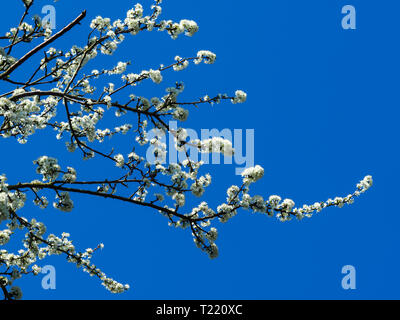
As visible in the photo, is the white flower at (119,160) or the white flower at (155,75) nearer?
the white flower at (155,75)

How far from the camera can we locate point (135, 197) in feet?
22.2

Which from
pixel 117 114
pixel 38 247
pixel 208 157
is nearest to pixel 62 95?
pixel 117 114

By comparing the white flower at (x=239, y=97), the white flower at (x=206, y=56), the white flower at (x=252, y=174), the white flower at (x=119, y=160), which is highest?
the white flower at (x=206, y=56)

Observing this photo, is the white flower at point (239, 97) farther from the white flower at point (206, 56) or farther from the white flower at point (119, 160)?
the white flower at point (119, 160)

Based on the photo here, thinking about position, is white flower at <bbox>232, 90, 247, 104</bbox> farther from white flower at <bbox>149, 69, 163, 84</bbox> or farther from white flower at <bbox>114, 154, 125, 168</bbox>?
white flower at <bbox>114, 154, 125, 168</bbox>

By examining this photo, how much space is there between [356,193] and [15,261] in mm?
7160

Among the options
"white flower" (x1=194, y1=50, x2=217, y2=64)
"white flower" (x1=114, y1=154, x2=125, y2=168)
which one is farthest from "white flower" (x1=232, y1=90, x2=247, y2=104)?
"white flower" (x1=114, y1=154, x2=125, y2=168)

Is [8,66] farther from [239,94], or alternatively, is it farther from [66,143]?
[239,94]

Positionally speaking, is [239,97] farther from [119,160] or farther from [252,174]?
[119,160]

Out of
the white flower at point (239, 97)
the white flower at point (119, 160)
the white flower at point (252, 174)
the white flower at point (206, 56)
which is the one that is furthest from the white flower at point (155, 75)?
the white flower at point (252, 174)

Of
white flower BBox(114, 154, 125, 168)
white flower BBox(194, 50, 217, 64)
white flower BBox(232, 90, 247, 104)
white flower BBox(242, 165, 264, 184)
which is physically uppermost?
white flower BBox(194, 50, 217, 64)

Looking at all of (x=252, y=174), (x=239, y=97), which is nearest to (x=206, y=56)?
(x=239, y=97)

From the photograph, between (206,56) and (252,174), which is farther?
(206,56)
